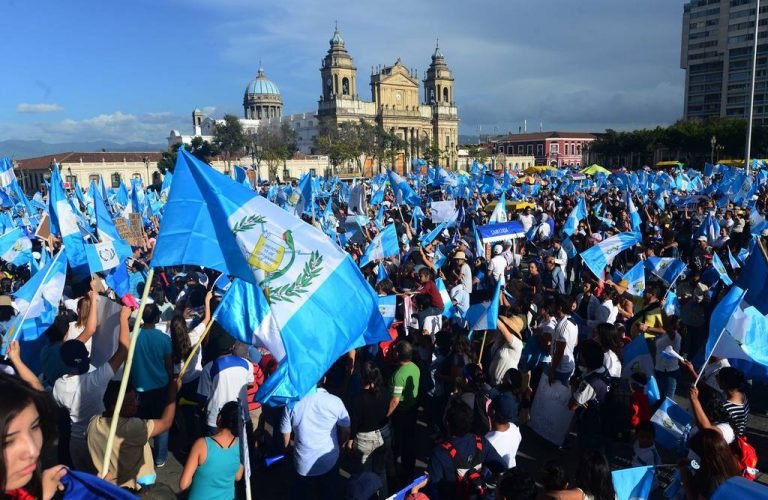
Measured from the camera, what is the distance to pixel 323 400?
3.92 metres

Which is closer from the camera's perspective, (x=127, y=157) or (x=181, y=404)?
(x=181, y=404)

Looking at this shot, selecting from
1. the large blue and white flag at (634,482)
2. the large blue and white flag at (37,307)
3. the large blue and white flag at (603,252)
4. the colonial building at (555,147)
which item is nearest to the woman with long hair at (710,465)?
the large blue and white flag at (634,482)

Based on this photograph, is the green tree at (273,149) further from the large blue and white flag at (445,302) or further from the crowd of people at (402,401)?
the crowd of people at (402,401)

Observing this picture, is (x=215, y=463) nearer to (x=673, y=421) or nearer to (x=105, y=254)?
(x=673, y=421)

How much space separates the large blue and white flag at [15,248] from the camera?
9545 mm

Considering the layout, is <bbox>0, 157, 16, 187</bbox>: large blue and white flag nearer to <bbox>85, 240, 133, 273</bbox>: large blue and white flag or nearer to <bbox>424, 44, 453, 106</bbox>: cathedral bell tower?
<bbox>85, 240, 133, 273</bbox>: large blue and white flag

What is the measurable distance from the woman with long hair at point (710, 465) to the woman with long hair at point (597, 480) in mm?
404

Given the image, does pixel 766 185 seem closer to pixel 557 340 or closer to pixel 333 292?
pixel 557 340

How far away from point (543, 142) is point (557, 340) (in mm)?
99705

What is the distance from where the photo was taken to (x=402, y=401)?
4.72 metres

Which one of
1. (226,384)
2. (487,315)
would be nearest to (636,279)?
(487,315)

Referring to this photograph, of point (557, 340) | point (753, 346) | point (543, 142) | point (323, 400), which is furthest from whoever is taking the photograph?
point (543, 142)

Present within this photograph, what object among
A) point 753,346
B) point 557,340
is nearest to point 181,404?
point 557,340

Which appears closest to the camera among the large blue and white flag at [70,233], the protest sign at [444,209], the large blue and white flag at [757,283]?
the large blue and white flag at [757,283]
